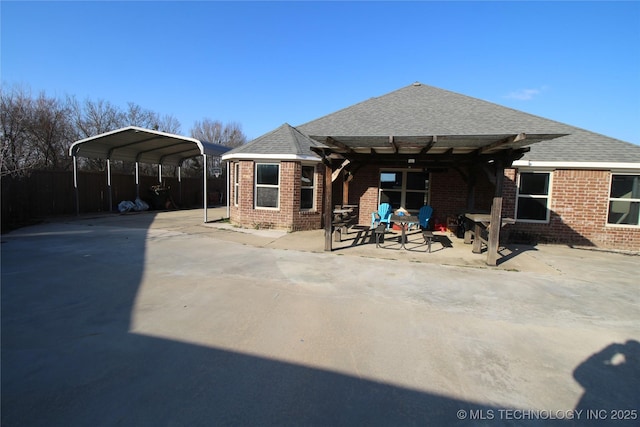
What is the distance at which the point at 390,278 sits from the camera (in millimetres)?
5734

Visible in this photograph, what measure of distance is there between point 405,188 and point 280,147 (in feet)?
16.1

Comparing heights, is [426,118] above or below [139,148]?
above

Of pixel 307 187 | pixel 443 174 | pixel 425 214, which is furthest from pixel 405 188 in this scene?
pixel 307 187

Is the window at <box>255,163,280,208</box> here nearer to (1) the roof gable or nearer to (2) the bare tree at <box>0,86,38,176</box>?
(1) the roof gable

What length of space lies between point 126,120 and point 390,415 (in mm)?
31549

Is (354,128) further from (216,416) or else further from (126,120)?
(126,120)

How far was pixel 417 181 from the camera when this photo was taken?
459 inches

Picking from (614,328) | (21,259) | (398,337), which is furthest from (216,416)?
(21,259)

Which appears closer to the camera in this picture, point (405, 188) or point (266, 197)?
point (266, 197)

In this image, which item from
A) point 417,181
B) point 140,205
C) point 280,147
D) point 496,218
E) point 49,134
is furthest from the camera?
point 49,134

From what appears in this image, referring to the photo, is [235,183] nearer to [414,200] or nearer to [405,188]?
[405,188]

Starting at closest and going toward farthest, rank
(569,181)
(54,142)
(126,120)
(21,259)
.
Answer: (21,259)
(569,181)
(54,142)
(126,120)

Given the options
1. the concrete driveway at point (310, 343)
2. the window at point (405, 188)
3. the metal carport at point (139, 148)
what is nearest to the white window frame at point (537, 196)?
the window at point (405, 188)

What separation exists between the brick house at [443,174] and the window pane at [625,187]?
0.03m
